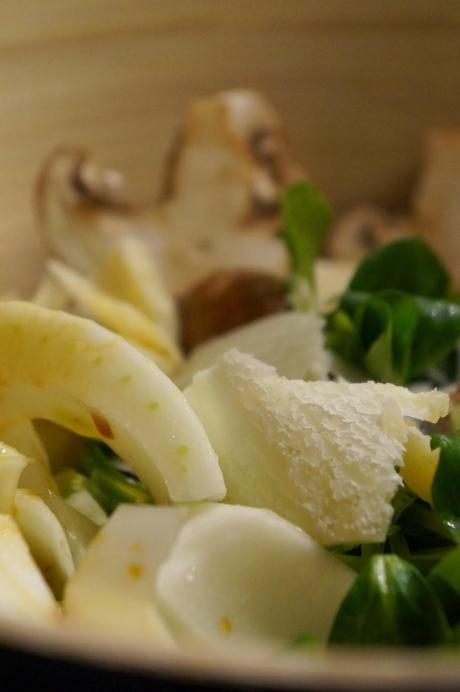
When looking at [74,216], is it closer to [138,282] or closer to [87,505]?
[138,282]

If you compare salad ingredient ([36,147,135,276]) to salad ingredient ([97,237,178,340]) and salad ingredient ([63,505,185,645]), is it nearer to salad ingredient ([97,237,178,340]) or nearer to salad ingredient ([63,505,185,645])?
salad ingredient ([97,237,178,340])

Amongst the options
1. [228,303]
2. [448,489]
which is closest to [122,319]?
[228,303]

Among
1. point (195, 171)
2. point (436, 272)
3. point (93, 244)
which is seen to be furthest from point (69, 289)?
point (436, 272)

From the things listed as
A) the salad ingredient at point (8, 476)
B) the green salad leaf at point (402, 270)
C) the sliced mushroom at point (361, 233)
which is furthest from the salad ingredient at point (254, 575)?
the sliced mushroom at point (361, 233)

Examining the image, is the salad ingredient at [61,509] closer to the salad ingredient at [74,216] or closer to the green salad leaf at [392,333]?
the green salad leaf at [392,333]

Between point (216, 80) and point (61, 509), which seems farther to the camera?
point (216, 80)

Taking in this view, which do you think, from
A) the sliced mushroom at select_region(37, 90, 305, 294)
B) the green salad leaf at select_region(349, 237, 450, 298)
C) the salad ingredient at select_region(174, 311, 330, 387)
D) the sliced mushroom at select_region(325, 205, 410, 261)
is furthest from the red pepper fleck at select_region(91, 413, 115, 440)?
Answer: the sliced mushroom at select_region(325, 205, 410, 261)
